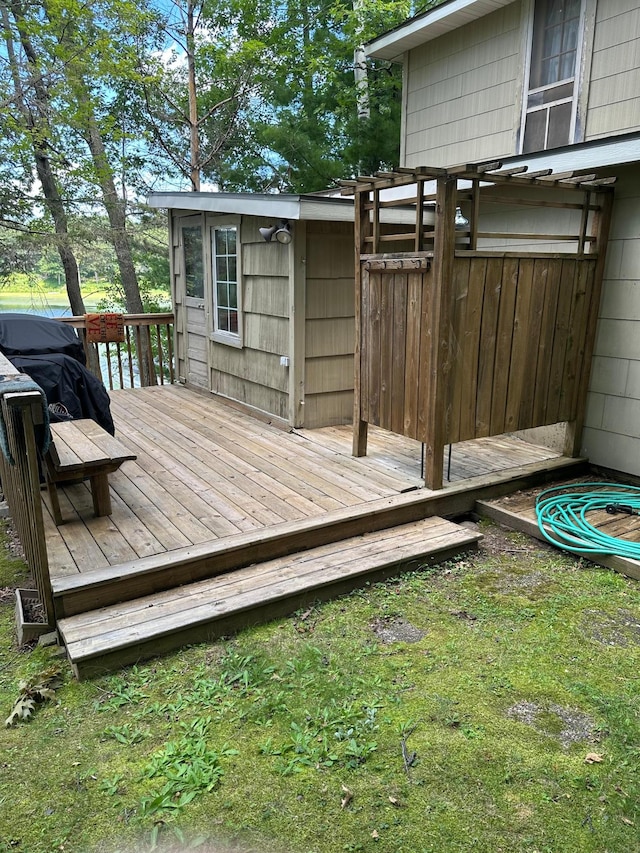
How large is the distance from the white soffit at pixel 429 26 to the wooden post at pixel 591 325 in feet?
8.96

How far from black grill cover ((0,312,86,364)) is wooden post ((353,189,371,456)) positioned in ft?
6.83

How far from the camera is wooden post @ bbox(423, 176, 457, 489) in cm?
348

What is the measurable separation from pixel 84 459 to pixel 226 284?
3.56 metres

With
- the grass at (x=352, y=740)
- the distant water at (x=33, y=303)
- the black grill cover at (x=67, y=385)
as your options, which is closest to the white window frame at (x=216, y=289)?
the black grill cover at (x=67, y=385)

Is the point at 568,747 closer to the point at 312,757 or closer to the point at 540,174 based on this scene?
the point at 312,757

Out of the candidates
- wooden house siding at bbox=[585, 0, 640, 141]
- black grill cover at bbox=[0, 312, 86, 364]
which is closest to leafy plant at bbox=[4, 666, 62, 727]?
black grill cover at bbox=[0, 312, 86, 364]

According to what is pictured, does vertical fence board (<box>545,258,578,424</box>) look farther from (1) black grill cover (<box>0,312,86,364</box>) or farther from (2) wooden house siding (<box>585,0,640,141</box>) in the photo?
(1) black grill cover (<box>0,312,86,364</box>)

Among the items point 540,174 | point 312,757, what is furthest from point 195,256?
point 312,757

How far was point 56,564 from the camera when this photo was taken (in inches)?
114

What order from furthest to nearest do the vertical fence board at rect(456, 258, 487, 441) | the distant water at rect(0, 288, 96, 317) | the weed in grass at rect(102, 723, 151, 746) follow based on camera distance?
the distant water at rect(0, 288, 96, 317) → the vertical fence board at rect(456, 258, 487, 441) → the weed in grass at rect(102, 723, 151, 746)

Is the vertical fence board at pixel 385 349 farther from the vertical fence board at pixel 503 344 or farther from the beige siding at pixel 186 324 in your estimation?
the beige siding at pixel 186 324

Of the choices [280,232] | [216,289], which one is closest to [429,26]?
[280,232]

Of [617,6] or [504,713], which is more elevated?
[617,6]

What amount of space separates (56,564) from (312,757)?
5.19ft
